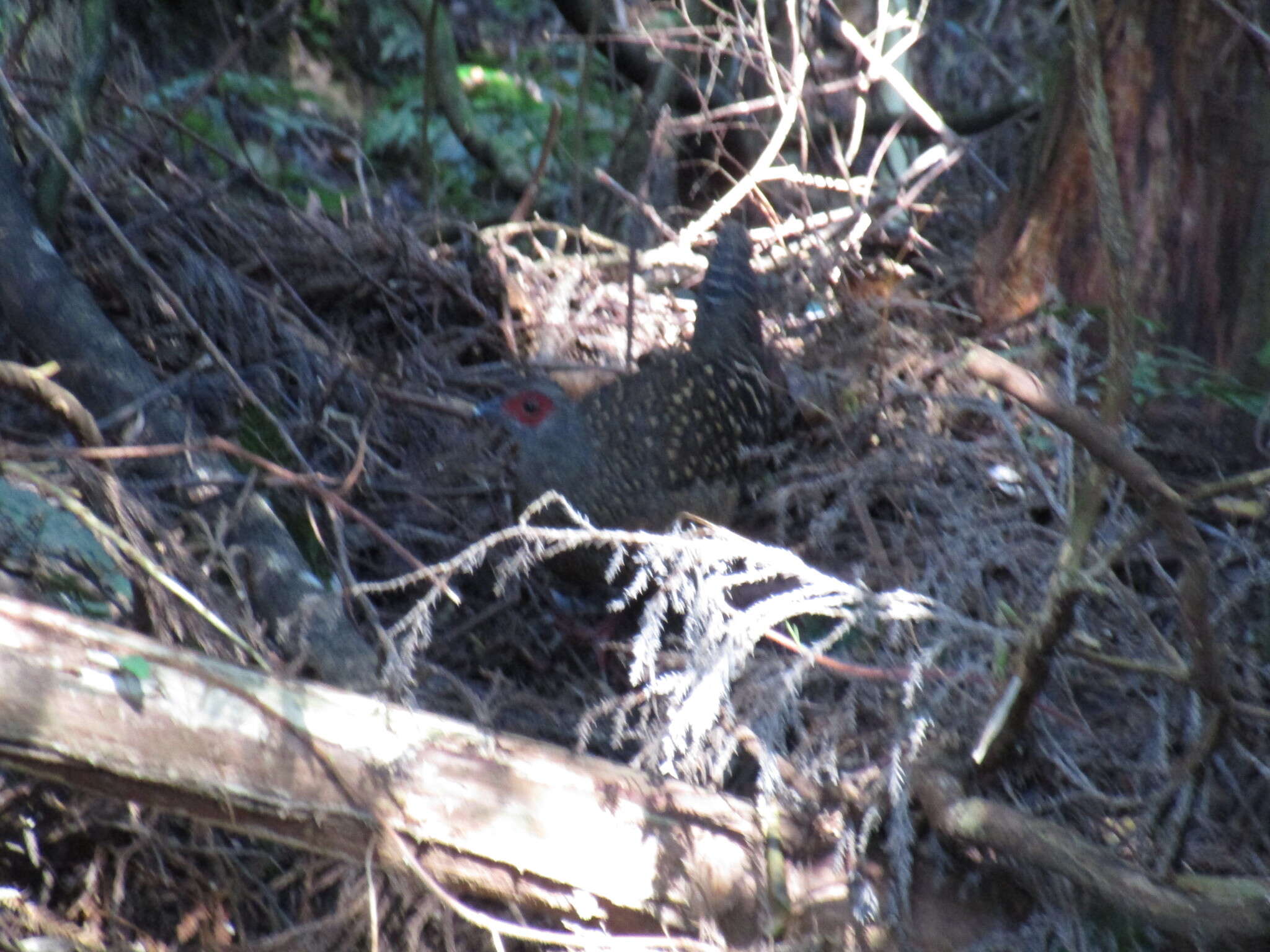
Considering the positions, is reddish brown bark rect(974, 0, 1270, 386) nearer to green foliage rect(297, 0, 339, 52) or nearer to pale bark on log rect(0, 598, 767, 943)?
pale bark on log rect(0, 598, 767, 943)

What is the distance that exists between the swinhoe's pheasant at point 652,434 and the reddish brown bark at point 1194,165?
124 centimetres

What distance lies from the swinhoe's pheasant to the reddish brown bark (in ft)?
4.05

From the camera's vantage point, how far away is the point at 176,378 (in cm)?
358

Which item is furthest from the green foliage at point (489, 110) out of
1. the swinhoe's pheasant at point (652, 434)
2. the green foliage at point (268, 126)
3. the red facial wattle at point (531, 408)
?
the red facial wattle at point (531, 408)

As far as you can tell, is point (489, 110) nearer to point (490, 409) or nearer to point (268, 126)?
point (268, 126)

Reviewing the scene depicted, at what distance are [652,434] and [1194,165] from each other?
1885mm

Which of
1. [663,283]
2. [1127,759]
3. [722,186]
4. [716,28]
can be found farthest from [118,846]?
[722,186]

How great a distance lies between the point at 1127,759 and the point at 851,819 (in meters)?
0.58

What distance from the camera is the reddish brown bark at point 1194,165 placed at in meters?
3.53

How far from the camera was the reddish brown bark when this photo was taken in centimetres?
353

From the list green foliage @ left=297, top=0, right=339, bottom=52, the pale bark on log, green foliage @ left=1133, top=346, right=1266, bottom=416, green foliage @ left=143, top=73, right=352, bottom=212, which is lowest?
the pale bark on log

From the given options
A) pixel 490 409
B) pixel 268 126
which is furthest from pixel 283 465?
pixel 268 126

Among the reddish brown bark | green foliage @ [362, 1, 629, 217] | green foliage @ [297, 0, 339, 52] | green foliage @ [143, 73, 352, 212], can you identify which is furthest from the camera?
green foliage @ [297, 0, 339, 52]

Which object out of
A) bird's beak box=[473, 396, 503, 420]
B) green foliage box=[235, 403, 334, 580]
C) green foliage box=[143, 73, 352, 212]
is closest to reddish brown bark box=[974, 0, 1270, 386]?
bird's beak box=[473, 396, 503, 420]
